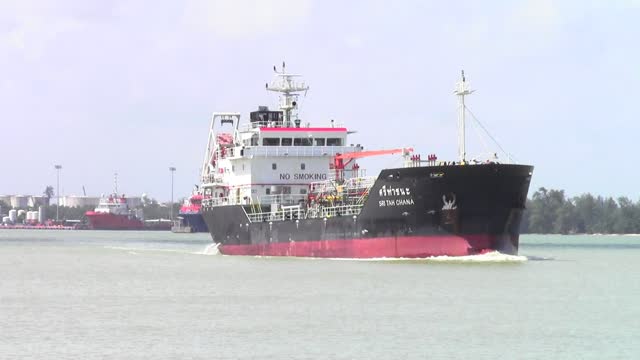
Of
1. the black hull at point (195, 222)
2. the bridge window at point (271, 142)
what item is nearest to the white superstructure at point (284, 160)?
the bridge window at point (271, 142)

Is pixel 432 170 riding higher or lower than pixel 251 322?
higher

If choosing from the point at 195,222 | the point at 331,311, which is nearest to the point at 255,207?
the point at 331,311

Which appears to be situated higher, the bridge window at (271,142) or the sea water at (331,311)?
the bridge window at (271,142)

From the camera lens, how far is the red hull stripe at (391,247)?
50.7 meters

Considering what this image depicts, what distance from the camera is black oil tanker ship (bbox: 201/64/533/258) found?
50.4 meters

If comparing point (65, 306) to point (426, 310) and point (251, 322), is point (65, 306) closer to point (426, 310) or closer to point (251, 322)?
point (251, 322)

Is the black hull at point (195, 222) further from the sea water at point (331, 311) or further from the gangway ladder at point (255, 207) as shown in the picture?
the sea water at point (331, 311)

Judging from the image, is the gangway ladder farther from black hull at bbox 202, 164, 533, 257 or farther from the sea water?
black hull at bbox 202, 164, 533, 257

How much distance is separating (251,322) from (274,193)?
29.6 m

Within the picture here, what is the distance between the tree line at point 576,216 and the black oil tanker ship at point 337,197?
10224cm

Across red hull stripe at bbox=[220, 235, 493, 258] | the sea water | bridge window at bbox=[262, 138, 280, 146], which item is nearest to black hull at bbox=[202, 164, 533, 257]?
red hull stripe at bbox=[220, 235, 493, 258]

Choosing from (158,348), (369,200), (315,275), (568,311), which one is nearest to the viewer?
(158,348)

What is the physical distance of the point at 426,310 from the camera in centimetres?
3653

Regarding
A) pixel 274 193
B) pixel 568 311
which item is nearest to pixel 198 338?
pixel 568 311
